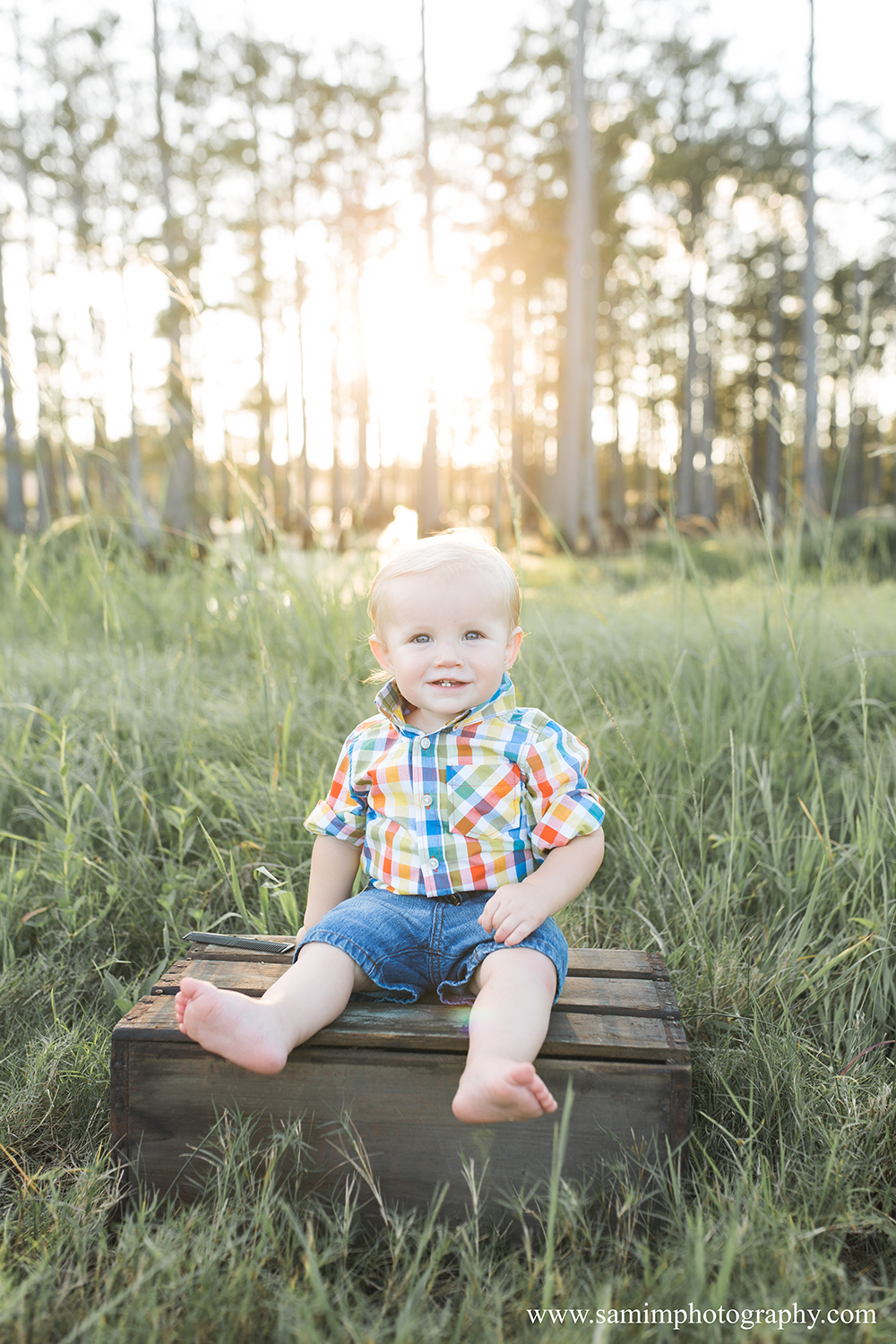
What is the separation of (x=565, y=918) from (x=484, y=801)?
1.86ft

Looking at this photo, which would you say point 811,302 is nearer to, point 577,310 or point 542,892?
point 577,310

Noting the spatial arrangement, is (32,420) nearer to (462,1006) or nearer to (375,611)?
(375,611)

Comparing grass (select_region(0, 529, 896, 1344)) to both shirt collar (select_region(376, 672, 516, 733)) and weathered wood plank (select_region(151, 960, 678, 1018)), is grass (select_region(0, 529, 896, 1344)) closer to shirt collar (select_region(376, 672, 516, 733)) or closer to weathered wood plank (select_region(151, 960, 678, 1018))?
weathered wood plank (select_region(151, 960, 678, 1018))

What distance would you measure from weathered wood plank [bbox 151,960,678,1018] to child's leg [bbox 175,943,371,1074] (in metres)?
0.12

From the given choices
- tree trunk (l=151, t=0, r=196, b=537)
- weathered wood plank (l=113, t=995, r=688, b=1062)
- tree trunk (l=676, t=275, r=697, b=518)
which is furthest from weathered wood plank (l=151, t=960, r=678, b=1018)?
tree trunk (l=676, t=275, r=697, b=518)

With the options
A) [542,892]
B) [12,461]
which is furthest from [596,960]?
[12,461]

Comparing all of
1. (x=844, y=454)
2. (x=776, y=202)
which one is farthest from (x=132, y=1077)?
(x=776, y=202)

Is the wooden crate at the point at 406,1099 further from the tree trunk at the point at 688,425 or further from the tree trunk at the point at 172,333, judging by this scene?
the tree trunk at the point at 688,425

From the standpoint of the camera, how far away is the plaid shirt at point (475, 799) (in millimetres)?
1397

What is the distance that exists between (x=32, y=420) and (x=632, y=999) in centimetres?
301

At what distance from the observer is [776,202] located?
1728cm

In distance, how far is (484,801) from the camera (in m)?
1.41

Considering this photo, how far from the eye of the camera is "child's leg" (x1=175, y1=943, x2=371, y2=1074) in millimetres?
1122

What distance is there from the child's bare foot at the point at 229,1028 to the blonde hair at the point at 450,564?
661mm
